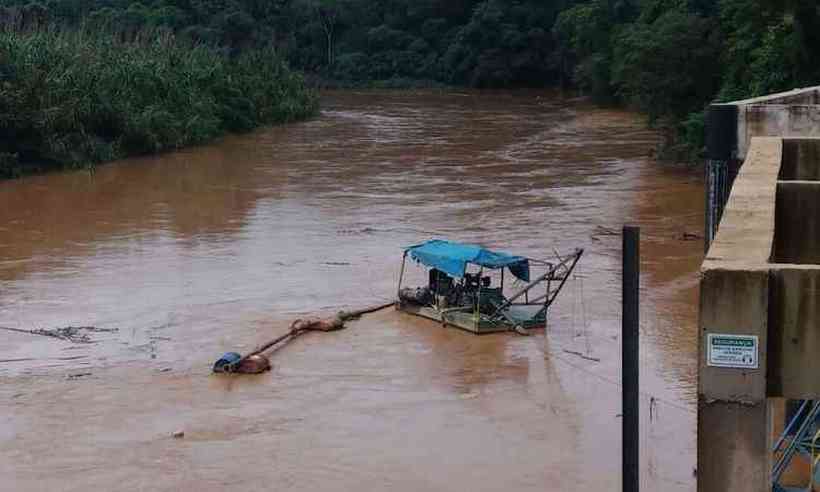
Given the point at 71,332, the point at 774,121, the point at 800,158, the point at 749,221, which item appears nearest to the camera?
the point at 749,221

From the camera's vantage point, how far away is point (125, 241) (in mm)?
24391

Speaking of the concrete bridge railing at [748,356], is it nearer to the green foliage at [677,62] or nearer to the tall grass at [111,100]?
the green foliage at [677,62]

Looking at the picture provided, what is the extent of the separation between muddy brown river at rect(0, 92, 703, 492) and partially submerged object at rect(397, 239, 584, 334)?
12.7 inches

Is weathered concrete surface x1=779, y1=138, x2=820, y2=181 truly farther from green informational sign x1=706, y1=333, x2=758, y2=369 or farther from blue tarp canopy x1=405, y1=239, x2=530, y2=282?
blue tarp canopy x1=405, y1=239, x2=530, y2=282

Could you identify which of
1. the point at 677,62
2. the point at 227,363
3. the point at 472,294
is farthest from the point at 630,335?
the point at 677,62

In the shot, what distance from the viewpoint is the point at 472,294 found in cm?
1786

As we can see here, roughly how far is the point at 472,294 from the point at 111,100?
22407mm

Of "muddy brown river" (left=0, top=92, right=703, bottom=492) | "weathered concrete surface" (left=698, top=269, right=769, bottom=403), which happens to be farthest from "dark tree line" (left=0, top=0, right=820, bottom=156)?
"weathered concrete surface" (left=698, top=269, right=769, bottom=403)

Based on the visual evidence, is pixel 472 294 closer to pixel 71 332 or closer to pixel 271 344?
pixel 271 344

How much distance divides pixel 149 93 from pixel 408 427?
2897 cm

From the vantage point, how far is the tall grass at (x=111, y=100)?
112ft

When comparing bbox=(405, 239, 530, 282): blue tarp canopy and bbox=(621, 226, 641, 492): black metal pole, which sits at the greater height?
bbox=(621, 226, 641, 492): black metal pole

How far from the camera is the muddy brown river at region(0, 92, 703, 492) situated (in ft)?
41.5

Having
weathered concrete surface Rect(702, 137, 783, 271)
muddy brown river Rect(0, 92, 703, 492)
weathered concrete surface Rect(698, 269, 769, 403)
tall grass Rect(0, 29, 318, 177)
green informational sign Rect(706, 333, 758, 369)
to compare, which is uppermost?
weathered concrete surface Rect(702, 137, 783, 271)
